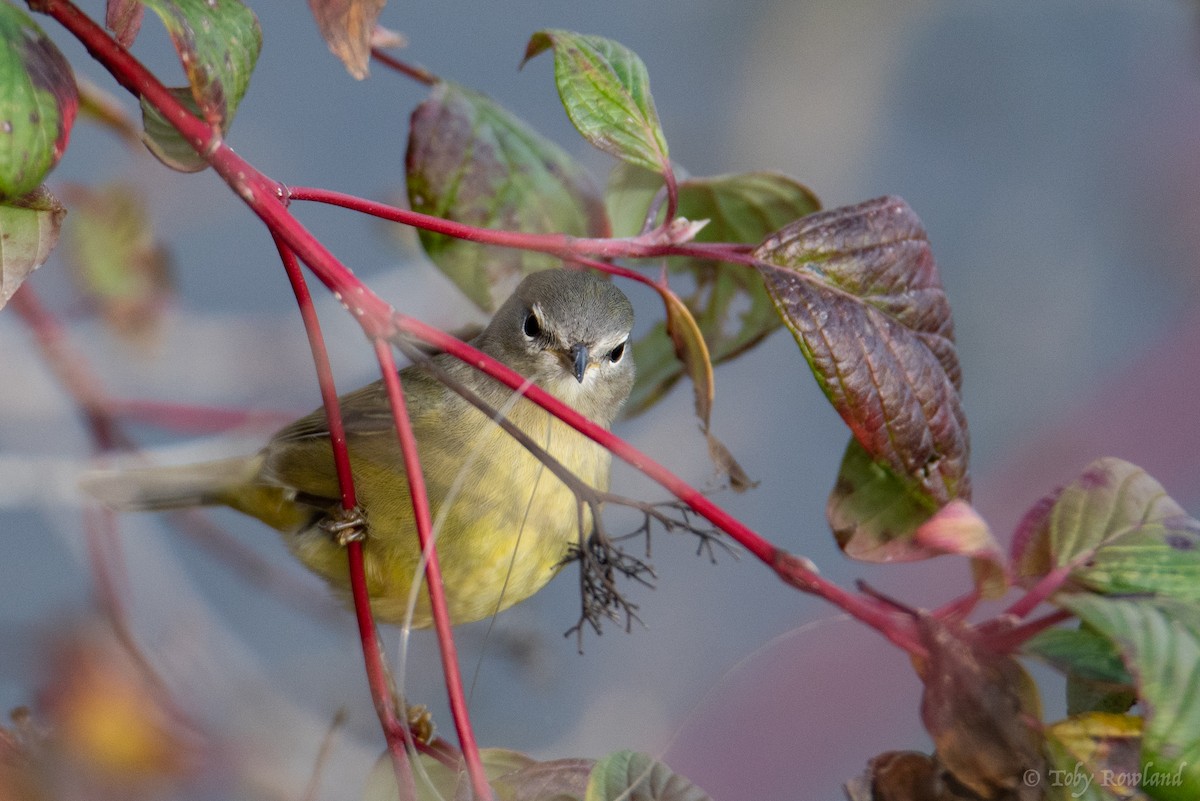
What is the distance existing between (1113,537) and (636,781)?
0.58 meters

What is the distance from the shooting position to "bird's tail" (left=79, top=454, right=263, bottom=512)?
282 centimetres

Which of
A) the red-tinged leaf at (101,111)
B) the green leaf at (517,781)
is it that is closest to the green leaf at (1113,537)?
the green leaf at (517,781)

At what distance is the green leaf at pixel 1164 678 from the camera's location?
44.2 inches

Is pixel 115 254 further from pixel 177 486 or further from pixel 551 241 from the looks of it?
pixel 551 241

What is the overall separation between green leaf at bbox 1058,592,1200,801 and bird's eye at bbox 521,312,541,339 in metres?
1.60

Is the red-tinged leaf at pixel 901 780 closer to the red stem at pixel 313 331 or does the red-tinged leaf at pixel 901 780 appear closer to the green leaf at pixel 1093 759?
the green leaf at pixel 1093 759

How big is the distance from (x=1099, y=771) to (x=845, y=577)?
8.53ft

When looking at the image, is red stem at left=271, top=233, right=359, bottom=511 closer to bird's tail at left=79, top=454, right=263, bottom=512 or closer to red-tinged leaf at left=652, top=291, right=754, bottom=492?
red-tinged leaf at left=652, top=291, right=754, bottom=492

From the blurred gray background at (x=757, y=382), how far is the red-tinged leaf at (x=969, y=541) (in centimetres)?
19

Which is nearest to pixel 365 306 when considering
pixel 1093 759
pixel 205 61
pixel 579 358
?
pixel 205 61

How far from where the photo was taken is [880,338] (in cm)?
150

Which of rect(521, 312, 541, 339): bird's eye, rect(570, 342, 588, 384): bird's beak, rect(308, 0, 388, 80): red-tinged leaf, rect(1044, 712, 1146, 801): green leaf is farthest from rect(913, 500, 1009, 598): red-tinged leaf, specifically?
rect(521, 312, 541, 339): bird's eye

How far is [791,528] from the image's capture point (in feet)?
13.9

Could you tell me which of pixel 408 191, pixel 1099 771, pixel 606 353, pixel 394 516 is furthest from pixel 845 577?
pixel 1099 771
